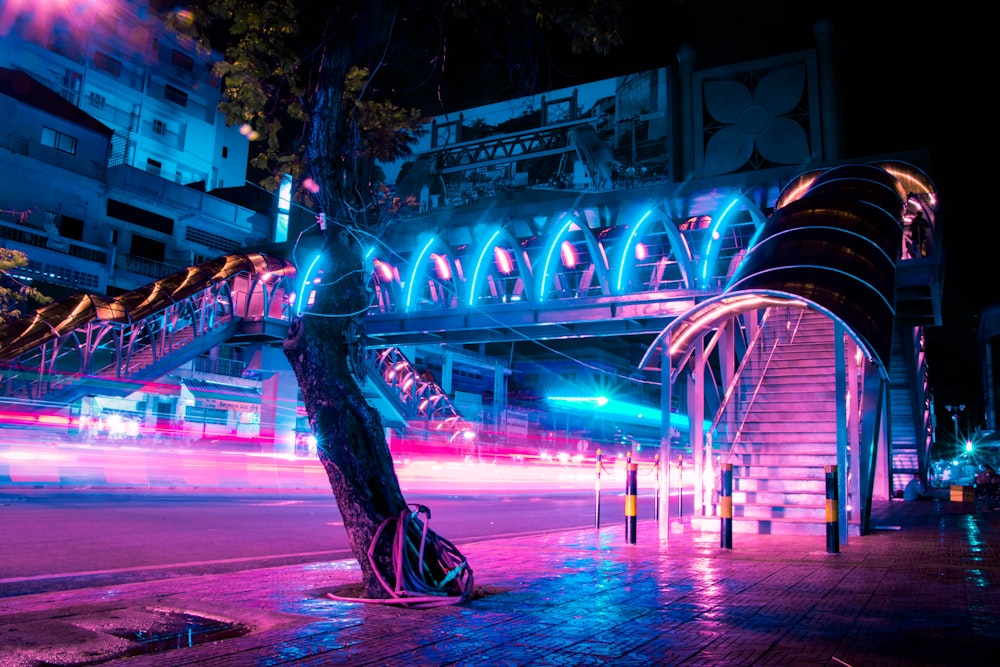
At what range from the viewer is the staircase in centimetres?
1380

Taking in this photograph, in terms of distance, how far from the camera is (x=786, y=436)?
15.1 metres

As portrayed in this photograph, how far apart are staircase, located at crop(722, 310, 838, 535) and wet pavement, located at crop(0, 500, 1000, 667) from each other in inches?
162

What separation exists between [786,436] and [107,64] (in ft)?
175

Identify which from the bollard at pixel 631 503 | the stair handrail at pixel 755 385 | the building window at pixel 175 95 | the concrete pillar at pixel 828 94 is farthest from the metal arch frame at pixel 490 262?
the building window at pixel 175 95

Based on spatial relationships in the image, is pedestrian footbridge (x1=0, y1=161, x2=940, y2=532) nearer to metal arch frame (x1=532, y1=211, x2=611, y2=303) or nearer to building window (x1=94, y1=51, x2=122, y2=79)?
metal arch frame (x1=532, y1=211, x2=611, y2=303)

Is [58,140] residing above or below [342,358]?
above

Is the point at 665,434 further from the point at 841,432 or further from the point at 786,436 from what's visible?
the point at 786,436

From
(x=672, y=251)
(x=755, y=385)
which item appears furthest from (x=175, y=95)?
(x=755, y=385)

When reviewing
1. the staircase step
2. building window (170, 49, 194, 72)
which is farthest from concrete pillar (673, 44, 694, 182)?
the staircase step

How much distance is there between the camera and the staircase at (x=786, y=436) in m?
13.8

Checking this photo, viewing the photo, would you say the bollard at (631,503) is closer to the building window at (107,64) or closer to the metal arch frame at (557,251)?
the metal arch frame at (557,251)

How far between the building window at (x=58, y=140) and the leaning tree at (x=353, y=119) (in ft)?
136

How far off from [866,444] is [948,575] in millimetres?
6532

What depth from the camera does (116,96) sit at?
52812mm
